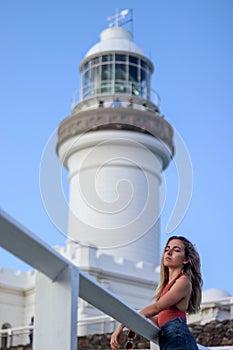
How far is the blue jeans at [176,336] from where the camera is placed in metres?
2.76

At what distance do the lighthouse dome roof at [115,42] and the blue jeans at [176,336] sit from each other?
24409 millimetres

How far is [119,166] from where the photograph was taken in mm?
24016

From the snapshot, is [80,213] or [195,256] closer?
[195,256]

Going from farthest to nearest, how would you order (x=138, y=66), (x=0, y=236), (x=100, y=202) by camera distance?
(x=138, y=66) → (x=100, y=202) → (x=0, y=236)

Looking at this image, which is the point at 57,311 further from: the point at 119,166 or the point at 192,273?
the point at 119,166

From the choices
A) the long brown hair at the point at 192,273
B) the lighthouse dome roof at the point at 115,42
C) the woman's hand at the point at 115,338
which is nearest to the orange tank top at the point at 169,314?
the long brown hair at the point at 192,273

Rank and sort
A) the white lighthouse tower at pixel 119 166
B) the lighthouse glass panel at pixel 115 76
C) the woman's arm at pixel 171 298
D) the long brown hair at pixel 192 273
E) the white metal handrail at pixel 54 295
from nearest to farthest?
the white metal handrail at pixel 54 295, the woman's arm at pixel 171 298, the long brown hair at pixel 192 273, the white lighthouse tower at pixel 119 166, the lighthouse glass panel at pixel 115 76

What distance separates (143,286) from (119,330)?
1863 cm

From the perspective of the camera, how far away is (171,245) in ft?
10.1

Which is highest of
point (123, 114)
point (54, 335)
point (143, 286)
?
point (123, 114)

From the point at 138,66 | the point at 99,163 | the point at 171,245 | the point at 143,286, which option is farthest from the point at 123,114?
the point at 171,245

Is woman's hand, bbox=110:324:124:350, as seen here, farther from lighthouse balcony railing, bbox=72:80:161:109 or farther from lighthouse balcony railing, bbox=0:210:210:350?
lighthouse balcony railing, bbox=72:80:161:109

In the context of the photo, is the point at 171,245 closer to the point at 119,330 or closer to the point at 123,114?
the point at 119,330

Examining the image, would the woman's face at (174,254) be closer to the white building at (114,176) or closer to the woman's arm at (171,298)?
the woman's arm at (171,298)
